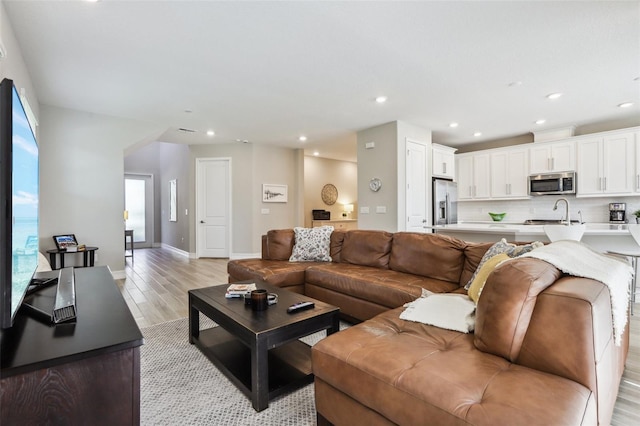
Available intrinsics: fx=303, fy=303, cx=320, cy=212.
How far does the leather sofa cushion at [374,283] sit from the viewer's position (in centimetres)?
240

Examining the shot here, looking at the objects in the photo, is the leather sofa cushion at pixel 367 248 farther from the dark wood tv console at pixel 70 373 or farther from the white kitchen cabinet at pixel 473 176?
the white kitchen cabinet at pixel 473 176

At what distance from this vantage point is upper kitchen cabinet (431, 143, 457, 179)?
18.8ft

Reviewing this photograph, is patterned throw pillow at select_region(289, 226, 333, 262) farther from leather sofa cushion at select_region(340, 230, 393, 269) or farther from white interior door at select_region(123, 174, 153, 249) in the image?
white interior door at select_region(123, 174, 153, 249)

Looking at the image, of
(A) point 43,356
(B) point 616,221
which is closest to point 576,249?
(A) point 43,356

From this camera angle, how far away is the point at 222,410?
5.38 feet

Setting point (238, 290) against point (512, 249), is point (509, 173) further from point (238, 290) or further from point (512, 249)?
point (238, 290)

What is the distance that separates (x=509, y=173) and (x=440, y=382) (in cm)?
599

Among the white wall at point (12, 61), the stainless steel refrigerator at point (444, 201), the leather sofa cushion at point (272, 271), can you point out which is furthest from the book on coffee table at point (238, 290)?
the stainless steel refrigerator at point (444, 201)

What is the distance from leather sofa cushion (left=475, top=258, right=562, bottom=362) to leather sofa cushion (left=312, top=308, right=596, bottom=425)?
6cm

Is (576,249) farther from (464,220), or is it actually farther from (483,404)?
(464,220)

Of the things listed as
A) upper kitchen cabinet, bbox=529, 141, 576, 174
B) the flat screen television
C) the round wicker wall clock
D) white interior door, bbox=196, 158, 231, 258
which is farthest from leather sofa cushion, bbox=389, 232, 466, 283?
the round wicker wall clock

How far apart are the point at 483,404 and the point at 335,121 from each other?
15.0ft

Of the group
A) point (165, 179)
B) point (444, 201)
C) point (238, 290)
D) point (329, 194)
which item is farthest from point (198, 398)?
point (165, 179)

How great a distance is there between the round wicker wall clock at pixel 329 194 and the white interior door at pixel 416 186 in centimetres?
351
